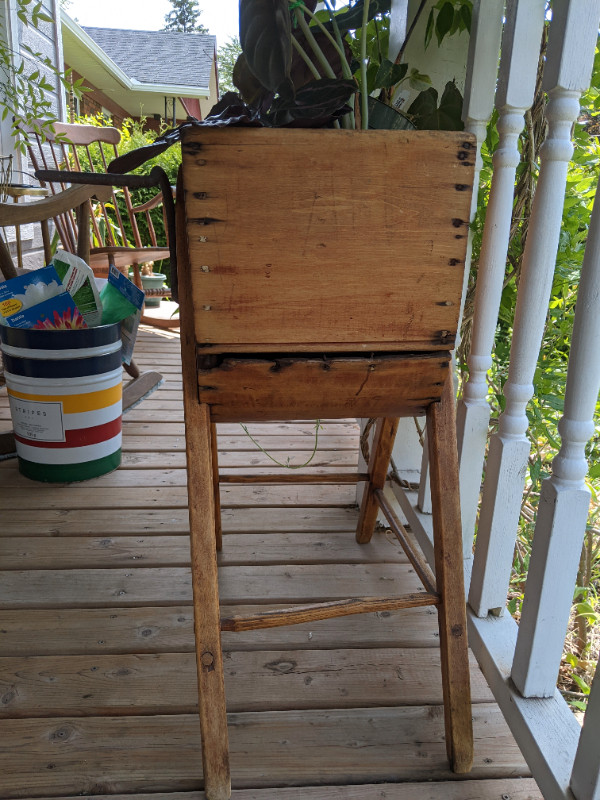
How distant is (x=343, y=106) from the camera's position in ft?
2.56

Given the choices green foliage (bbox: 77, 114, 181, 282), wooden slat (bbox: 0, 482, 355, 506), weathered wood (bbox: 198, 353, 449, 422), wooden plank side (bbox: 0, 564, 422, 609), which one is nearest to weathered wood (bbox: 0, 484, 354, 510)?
wooden slat (bbox: 0, 482, 355, 506)

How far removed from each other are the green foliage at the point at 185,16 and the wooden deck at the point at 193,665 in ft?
122

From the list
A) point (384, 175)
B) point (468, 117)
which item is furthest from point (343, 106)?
point (468, 117)

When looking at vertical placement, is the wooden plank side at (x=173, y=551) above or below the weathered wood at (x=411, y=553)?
below

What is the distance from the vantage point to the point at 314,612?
89 cm

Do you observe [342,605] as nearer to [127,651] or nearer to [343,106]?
[127,651]

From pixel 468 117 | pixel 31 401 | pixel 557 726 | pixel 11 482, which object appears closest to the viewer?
pixel 557 726

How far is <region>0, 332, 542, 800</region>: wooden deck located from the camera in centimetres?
88

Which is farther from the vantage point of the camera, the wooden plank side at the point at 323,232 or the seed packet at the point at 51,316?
the seed packet at the point at 51,316

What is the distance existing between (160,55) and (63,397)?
13.3 metres

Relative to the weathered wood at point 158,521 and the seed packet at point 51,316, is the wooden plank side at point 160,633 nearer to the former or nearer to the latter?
the weathered wood at point 158,521

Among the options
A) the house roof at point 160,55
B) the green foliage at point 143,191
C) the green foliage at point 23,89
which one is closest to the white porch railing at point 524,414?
the green foliage at point 23,89

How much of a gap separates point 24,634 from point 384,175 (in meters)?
1.02

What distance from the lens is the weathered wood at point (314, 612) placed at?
86 cm
